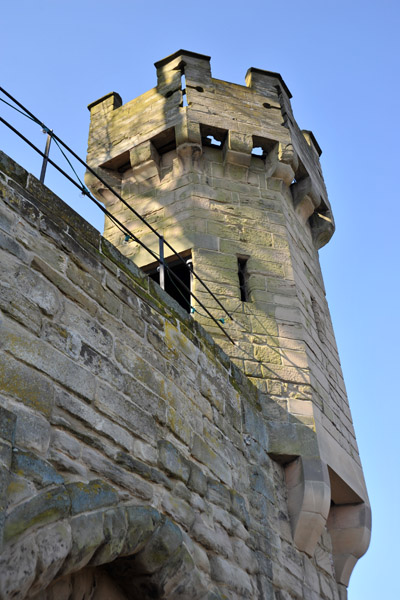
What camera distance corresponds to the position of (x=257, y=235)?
6.41 metres

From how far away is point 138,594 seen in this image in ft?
10.6

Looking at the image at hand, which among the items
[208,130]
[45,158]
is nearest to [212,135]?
[208,130]

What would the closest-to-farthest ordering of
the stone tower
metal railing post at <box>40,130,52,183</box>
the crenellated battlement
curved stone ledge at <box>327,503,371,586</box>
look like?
metal railing post at <box>40,130,52,183</box>, the stone tower, curved stone ledge at <box>327,503,371,586</box>, the crenellated battlement

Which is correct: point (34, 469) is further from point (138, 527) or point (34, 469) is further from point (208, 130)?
point (208, 130)

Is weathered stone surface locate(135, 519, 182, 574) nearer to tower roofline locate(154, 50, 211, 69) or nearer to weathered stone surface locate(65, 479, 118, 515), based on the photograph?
weathered stone surface locate(65, 479, 118, 515)

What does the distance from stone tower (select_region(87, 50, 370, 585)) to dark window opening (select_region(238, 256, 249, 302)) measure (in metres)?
0.02

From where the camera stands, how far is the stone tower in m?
5.30

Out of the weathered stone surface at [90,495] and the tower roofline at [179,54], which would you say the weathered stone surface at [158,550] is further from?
the tower roofline at [179,54]

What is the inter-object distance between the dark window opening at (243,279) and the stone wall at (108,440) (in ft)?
Result: 4.93

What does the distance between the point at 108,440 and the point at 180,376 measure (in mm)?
1030

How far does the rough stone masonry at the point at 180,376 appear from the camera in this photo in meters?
2.68

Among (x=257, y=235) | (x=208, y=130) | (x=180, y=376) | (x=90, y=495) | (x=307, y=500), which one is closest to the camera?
(x=90, y=495)

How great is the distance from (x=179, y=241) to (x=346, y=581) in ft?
10.9

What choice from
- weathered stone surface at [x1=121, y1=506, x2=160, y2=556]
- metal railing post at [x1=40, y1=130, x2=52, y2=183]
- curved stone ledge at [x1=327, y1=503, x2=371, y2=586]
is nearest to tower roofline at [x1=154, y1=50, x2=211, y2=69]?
metal railing post at [x1=40, y1=130, x2=52, y2=183]
